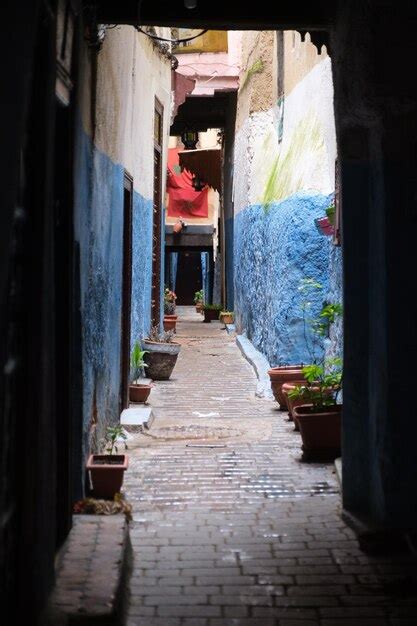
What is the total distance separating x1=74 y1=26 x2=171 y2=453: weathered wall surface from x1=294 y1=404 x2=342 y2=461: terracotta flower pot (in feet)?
5.57

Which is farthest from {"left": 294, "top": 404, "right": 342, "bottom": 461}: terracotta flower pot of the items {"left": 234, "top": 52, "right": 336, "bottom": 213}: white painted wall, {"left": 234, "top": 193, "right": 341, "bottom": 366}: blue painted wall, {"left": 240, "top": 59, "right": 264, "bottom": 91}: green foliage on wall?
{"left": 240, "top": 59, "right": 264, "bottom": 91}: green foliage on wall

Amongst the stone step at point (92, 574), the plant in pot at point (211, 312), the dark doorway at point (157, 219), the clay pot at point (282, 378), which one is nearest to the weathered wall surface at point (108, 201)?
the stone step at point (92, 574)

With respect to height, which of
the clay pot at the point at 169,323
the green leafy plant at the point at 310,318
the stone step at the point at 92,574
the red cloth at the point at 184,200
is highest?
the red cloth at the point at 184,200

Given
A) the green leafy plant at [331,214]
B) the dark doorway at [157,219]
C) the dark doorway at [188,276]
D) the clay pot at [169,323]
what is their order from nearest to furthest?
1. the green leafy plant at [331,214]
2. the dark doorway at [157,219]
3. the clay pot at [169,323]
4. the dark doorway at [188,276]

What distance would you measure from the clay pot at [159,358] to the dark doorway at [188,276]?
3494 centimetres

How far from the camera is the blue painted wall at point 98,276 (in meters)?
5.63

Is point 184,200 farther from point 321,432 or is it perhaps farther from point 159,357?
point 321,432

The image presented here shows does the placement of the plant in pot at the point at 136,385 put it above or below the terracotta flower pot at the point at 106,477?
above

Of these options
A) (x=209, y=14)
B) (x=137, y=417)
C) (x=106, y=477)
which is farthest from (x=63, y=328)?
(x=137, y=417)

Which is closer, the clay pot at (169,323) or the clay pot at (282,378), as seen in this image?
the clay pot at (282,378)

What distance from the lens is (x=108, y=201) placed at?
23.9 ft

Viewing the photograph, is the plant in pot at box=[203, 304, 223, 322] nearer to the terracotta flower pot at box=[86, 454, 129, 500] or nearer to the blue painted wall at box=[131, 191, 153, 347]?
the blue painted wall at box=[131, 191, 153, 347]

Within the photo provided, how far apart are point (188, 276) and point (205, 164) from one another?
2361 centimetres

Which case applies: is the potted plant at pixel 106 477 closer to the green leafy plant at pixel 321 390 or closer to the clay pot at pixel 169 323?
the green leafy plant at pixel 321 390
